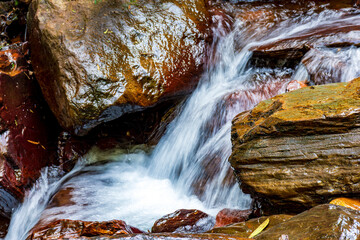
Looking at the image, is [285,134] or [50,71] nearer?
[285,134]

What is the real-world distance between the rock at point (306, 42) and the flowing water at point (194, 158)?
13cm

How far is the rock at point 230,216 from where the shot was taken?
11.8ft

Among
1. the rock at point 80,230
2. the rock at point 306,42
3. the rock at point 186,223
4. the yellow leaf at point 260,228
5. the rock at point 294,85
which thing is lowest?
the rock at point 186,223

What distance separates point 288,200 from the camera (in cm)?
313

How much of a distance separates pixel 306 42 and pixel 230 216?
3.16 m

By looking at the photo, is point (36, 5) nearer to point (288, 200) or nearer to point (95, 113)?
point (95, 113)

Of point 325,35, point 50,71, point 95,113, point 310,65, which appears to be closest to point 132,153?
point 95,113

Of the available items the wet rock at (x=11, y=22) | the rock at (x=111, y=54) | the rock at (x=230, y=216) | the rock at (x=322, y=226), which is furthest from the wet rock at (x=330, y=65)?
the wet rock at (x=11, y=22)

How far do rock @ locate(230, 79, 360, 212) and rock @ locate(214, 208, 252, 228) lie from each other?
0.33 m

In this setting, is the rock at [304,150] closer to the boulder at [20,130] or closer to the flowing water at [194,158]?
the flowing water at [194,158]

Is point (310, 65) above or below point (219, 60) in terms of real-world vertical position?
below

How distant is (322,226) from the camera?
2.04m

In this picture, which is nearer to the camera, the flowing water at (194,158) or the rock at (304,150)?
the rock at (304,150)

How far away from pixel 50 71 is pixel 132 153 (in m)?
1.96
